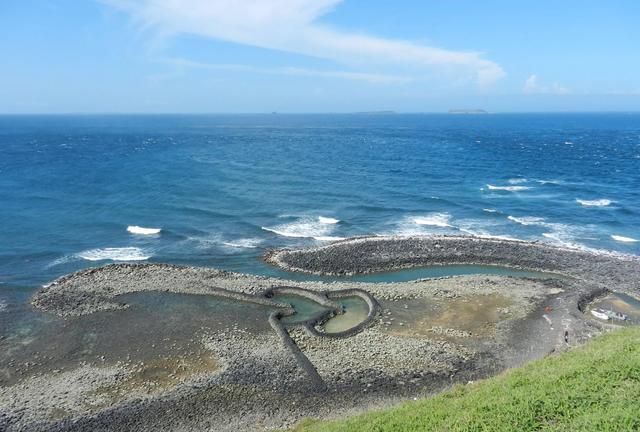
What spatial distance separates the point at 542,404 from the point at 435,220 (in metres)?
47.5

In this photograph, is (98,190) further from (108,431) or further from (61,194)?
(108,431)

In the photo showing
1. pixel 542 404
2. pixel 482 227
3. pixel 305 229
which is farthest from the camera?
pixel 482 227

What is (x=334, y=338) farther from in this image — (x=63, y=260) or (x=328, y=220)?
(x=63, y=260)

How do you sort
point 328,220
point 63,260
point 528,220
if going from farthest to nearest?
1. point 328,220
2. point 528,220
3. point 63,260

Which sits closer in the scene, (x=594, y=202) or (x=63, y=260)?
(x=63, y=260)

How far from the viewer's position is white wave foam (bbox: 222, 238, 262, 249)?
5484 centimetres

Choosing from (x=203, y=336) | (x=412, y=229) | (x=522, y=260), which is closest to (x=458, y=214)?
(x=412, y=229)

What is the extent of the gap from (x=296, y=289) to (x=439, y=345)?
48.9ft

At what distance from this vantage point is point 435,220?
214 ft

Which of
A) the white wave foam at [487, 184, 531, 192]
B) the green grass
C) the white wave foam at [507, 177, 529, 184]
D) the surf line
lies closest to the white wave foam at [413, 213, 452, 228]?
the white wave foam at [487, 184, 531, 192]

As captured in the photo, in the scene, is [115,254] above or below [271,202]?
below

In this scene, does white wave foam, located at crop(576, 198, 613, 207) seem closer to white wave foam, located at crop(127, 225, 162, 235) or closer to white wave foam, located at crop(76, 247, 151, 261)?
white wave foam, located at crop(127, 225, 162, 235)

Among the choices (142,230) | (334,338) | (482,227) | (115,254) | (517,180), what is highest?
(517,180)

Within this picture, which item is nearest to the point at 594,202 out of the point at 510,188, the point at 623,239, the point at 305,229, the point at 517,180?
→ the point at 510,188
